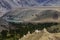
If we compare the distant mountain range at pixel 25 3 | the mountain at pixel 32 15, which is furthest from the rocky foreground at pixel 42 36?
the distant mountain range at pixel 25 3

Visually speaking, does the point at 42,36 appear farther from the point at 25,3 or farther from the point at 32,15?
the point at 25,3

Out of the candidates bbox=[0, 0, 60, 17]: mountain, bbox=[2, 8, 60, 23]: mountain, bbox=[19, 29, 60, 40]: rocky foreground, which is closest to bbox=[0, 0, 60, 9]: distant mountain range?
bbox=[0, 0, 60, 17]: mountain

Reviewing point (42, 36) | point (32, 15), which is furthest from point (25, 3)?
point (42, 36)

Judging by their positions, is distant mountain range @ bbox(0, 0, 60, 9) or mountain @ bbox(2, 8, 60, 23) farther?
distant mountain range @ bbox(0, 0, 60, 9)

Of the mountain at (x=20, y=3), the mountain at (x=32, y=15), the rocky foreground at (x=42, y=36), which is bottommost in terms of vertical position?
the rocky foreground at (x=42, y=36)

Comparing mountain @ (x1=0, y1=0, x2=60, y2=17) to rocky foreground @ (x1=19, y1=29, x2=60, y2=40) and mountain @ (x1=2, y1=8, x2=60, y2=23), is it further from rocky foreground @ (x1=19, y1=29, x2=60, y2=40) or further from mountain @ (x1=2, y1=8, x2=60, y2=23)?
rocky foreground @ (x1=19, y1=29, x2=60, y2=40)

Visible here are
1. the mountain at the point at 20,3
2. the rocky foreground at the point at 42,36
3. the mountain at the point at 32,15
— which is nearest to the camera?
the rocky foreground at the point at 42,36

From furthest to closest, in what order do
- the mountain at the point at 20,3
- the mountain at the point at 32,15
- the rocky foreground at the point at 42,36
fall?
the mountain at the point at 20,3
the mountain at the point at 32,15
the rocky foreground at the point at 42,36

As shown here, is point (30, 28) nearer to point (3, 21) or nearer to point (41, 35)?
point (41, 35)

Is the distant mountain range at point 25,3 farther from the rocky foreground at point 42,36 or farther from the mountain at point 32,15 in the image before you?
the rocky foreground at point 42,36

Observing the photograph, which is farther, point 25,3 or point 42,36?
point 25,3

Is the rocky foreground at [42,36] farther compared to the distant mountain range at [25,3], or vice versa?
the distant mountain range at [25,3]

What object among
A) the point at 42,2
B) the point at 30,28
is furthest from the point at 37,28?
the point at 42,2
